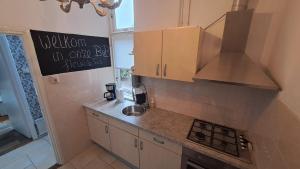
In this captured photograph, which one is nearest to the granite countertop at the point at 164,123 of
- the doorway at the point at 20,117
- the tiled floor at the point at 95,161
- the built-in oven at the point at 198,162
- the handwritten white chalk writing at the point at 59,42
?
the built-in oven at the point at 198,162

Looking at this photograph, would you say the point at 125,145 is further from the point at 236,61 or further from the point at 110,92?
the point at 236,61

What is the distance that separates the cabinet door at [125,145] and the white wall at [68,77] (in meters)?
0.68

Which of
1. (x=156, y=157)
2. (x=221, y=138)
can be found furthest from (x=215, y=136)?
(x=156, y=157)

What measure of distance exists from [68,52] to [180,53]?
5.04ft

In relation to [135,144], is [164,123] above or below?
above

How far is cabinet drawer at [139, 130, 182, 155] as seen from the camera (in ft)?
4.45

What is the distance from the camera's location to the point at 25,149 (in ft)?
7.57

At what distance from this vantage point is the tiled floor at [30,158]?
6.55 ft

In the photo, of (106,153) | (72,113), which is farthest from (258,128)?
(72,113)

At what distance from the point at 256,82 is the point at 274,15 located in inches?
29.2

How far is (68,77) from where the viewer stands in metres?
1.90

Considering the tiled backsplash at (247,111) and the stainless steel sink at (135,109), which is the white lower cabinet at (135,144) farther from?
the tiled backsplash at (247,111)

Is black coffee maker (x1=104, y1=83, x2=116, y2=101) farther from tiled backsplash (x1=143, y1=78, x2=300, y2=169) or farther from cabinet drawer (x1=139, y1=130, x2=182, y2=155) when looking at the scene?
cabinet drawer (x1=139, y1=130, x2=182, y2=155)

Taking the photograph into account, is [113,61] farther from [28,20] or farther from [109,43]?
[28,20]
